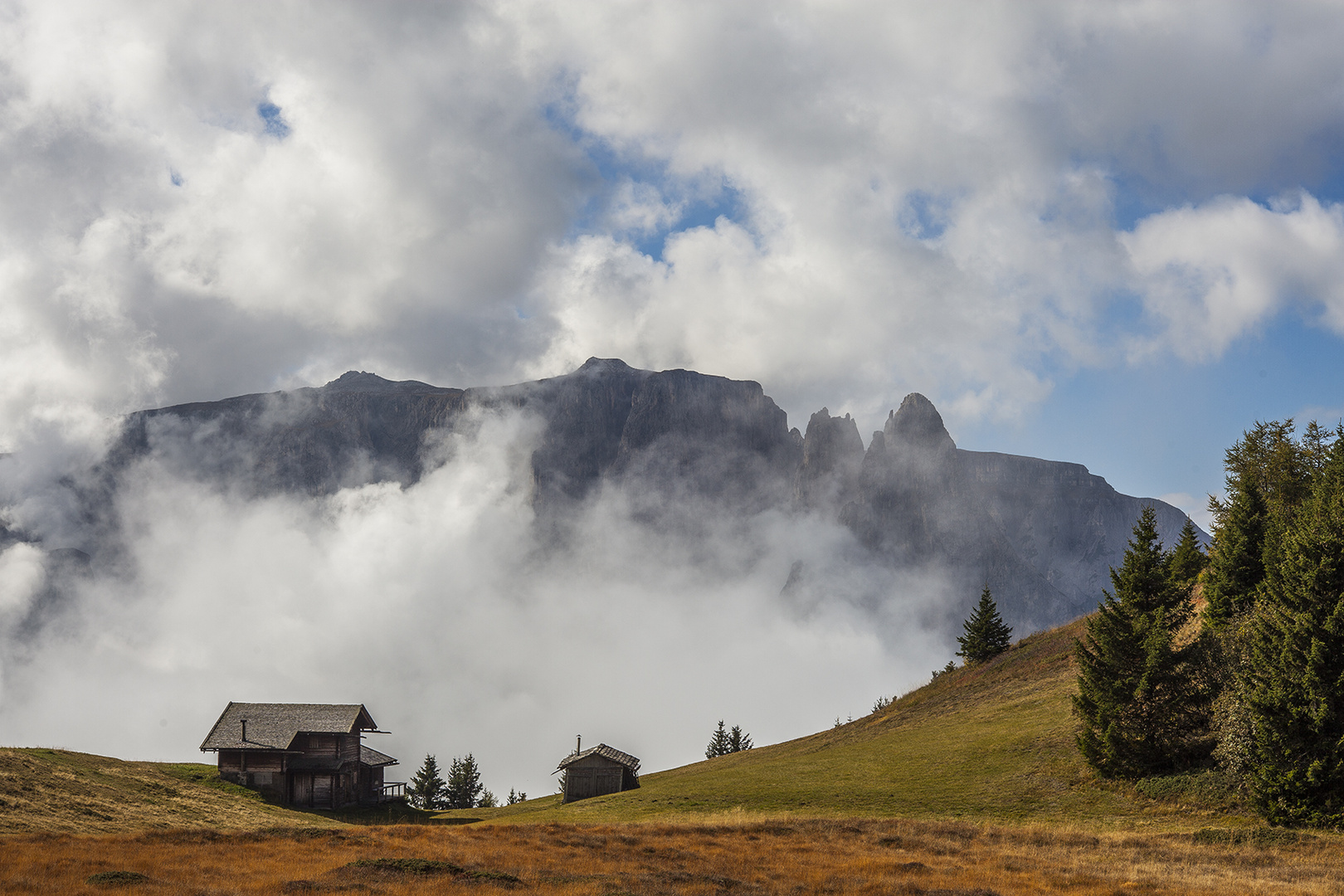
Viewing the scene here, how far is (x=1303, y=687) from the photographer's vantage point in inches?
1351

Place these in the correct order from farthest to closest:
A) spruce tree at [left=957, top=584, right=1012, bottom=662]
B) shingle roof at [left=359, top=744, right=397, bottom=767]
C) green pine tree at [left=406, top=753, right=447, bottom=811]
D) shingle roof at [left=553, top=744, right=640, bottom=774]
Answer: green pine tree at [left=406, top=753, right=447, bottom=811], spruce tree at [left=957, top=584, right=1012, bottom=662], shingle roof at [left=359, top=744, right=397, bottom=767], shingle roof at [left=553, top=744, right=640, bottom=774]

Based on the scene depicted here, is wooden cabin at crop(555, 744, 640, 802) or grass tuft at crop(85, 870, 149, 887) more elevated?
grass tuft at crop(85, 870, 149, 887)

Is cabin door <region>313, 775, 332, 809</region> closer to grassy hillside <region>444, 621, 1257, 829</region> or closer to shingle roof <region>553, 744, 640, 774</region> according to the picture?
grassy hillside <region>444, 621, 1257, 829</region>

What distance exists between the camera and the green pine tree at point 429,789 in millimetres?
106188

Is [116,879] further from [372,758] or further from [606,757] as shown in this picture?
[372,758]

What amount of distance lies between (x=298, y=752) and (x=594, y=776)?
1004 inches

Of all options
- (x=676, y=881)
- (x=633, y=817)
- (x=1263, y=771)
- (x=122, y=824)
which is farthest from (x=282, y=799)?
(x=1263, y=771)

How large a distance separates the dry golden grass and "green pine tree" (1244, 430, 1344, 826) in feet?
8.38

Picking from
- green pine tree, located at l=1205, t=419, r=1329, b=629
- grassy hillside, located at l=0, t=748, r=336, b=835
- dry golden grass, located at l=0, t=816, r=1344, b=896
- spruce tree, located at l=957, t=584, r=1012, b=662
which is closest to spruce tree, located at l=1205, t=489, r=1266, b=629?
green pine tree, located at l=1205, t=419, r=1329, b=629

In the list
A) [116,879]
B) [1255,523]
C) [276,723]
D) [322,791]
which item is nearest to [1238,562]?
[1255,523]

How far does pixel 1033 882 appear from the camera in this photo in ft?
84.6

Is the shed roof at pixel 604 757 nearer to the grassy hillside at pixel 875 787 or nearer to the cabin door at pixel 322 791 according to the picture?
the grassy hillside at pixel 875 787

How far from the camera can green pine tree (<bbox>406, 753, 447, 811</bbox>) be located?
4181 inches

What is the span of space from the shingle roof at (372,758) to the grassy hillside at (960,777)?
38.8ft
